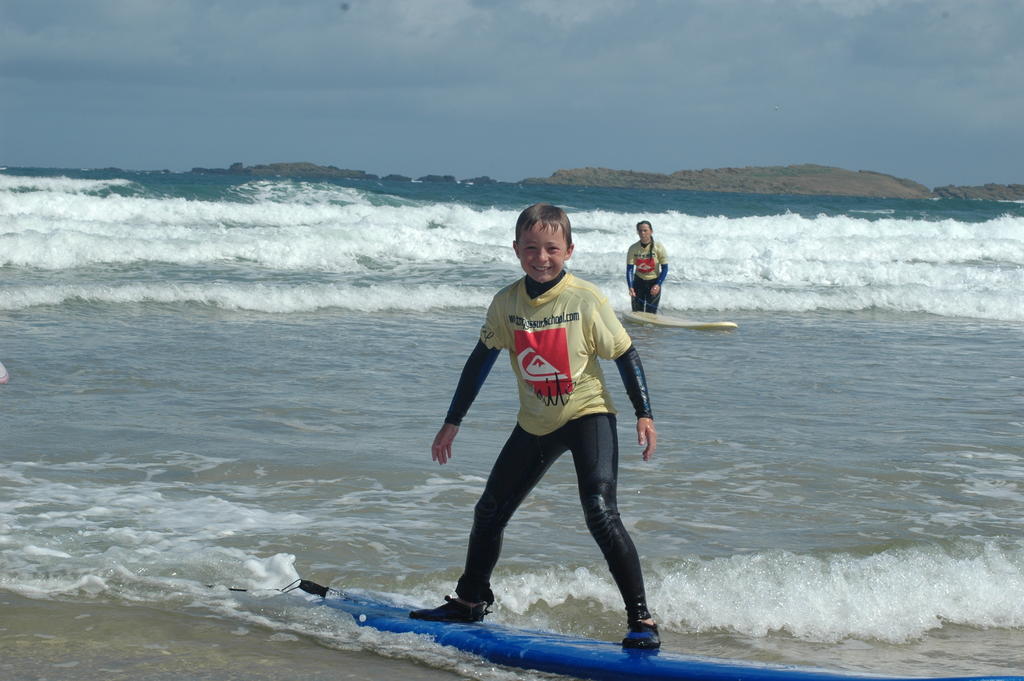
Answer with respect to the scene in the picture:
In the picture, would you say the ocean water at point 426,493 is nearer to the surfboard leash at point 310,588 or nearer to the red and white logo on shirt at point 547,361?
the surfboard leash at point 310,588

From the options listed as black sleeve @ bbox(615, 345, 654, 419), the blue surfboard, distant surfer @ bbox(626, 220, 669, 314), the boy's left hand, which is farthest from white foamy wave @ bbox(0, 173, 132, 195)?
the boy's left hand

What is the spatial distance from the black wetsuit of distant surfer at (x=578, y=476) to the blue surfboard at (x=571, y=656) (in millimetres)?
122

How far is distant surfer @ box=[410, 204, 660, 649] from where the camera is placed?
3965mm

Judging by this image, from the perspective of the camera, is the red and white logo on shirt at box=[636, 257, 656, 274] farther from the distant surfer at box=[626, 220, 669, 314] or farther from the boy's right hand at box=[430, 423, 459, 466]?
the boy's right hand at box=[430, 423, 459, 466]

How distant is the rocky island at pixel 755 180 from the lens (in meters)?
93.6

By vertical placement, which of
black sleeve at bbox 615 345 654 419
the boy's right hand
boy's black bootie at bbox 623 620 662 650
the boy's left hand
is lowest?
boy's black bootie at bbox 623 620 662 650

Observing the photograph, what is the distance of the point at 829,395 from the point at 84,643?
23.1ft

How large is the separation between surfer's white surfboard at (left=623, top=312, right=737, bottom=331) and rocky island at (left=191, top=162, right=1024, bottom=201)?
78036 millimetres

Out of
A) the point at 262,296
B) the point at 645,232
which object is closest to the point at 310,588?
the point at 645,232

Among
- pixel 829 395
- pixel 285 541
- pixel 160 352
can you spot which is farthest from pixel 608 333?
pixel 160 352

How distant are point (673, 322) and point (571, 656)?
36.1ft

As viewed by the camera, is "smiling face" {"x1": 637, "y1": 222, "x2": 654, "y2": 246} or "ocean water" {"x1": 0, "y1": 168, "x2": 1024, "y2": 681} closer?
"ocean water" {"x1": 0, "y1": 168, "x2": 1024, "y2": 681}

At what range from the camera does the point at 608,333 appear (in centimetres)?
402

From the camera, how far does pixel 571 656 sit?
3.90 meters
